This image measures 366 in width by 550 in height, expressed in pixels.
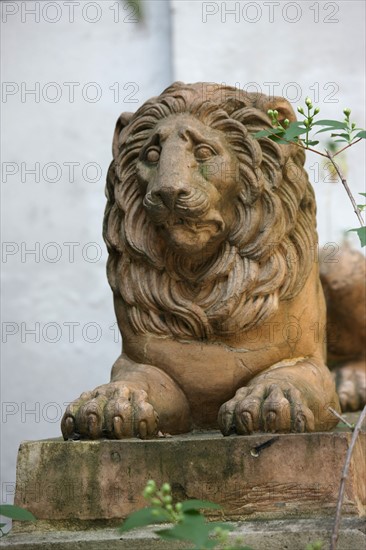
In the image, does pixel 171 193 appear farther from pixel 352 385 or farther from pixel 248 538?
pixel 352 385

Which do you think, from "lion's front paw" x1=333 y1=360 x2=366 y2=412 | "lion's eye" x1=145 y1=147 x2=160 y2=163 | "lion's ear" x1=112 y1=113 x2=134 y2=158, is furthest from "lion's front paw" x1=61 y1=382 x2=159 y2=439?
"lion's front paw" x1=333 y1=360 x2=366 y2=412

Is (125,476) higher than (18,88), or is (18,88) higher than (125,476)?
(18,88)

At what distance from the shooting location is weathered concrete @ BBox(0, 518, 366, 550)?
264 centimetres

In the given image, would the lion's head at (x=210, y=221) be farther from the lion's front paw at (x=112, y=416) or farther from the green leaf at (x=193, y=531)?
the green leaf at (x=193, y=531)

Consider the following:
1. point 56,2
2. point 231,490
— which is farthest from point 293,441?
point 56,2

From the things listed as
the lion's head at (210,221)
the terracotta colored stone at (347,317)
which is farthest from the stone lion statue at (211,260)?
the terracotta colored stone at (347,317)

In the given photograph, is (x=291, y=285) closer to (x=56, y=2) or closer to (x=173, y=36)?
(x=173, y=36)

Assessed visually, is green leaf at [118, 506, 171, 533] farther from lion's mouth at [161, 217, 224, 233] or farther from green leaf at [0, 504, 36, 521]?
lion's mouth at [161, 217, 224, 233]

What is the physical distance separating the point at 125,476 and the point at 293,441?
41 centimetres

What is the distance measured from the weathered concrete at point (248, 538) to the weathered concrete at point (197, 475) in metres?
0.06

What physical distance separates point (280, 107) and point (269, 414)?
37.4 inches

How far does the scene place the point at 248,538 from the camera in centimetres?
266

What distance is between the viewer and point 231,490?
2.80 metres

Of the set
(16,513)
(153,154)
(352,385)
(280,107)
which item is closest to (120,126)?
(153,154)
